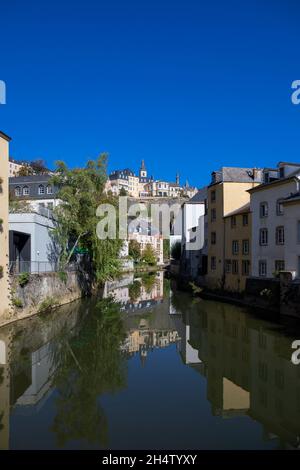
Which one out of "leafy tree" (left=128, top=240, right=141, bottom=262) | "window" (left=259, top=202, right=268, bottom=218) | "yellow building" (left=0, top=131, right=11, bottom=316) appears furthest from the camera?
"leafy tree" (left=128, top=240, right=141, bottom=262)

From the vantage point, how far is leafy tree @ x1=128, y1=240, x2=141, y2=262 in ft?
263

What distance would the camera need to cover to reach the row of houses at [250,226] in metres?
24.4

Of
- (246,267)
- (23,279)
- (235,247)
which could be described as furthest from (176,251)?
(23,279)

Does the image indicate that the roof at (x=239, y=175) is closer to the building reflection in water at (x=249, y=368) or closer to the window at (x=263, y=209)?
the window at (x=263, y=209)

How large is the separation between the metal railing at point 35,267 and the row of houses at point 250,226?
12811 mm

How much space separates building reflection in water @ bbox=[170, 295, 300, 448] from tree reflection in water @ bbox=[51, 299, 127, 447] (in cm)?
286

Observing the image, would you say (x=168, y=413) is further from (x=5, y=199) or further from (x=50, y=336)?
(x=5, y=199)

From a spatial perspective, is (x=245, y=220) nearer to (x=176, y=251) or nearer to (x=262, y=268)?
(x=262, y=268)

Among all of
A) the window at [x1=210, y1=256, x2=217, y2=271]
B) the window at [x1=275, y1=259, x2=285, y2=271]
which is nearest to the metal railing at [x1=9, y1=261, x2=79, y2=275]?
the window at [x1=210, y1=256, x2=217, y2=271]

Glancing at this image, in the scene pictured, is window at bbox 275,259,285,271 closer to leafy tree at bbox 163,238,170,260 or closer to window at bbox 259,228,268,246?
window at bbox 259,228,268,246

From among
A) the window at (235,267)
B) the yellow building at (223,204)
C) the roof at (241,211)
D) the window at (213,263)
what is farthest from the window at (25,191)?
the window at (235,267)
